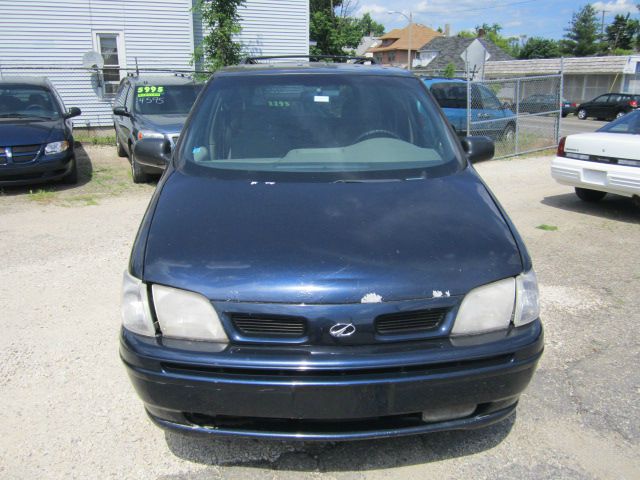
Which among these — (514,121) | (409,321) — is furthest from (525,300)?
(514,121)

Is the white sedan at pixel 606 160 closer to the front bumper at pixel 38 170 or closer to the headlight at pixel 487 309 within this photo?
the headlight at pixel 487 309

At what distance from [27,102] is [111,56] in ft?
25.8

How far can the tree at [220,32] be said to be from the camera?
50.3 ft

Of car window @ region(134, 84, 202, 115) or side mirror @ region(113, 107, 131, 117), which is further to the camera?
car window @ region(134, 84, 202, 115)

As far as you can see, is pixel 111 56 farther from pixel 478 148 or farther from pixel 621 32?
pixel 621 32

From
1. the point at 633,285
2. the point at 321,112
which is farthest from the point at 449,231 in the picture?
the point at 633,285

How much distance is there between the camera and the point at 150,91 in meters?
10.4

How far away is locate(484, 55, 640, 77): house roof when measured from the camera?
41.6 meters

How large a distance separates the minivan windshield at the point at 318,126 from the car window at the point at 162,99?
695 centimetres

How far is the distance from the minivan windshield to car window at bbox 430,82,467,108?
37.4 ft

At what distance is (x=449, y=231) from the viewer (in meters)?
2.58

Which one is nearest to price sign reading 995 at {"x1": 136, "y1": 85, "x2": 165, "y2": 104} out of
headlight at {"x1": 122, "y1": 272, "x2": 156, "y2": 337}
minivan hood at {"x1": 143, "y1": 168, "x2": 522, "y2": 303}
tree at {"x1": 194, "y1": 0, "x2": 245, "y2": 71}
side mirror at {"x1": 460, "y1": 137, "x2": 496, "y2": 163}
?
tree at {"x1": 194, "y1": 0, "x2": 245, "y2": 71}

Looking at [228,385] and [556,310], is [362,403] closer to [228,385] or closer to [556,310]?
[228,385]

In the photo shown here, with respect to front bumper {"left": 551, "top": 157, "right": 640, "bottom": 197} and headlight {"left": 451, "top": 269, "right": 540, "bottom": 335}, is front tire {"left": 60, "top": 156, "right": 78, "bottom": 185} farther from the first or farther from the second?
headlight {"left": 451, "top": 269, "right": 540, "bottom": 335}
